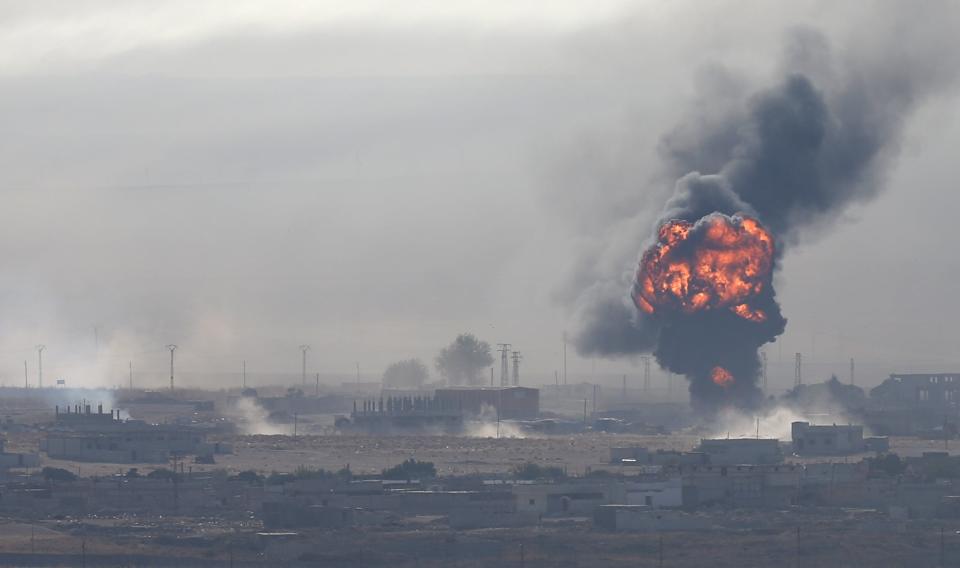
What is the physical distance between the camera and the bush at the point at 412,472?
18762cm

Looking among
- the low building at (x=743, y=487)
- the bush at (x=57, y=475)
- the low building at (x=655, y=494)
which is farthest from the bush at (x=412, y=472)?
the bush at (x=57, y=475)

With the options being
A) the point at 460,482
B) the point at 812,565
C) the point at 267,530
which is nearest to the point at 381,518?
the point at 267,530

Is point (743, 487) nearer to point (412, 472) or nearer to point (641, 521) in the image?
point (641, 521)

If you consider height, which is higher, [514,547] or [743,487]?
[743,487]

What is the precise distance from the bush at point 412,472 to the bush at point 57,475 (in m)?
26.9

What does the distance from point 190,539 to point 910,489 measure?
181 feet

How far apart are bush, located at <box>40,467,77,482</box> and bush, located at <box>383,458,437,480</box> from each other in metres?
26.9

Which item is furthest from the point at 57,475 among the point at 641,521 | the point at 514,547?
the point at 514,547

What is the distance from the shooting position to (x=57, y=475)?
638ft

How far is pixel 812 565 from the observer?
13750cm

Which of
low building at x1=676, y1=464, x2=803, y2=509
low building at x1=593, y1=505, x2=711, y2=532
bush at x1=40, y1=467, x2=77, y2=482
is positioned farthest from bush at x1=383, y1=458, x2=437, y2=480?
low building at x1=593, y1=505, x2=711, y2=532

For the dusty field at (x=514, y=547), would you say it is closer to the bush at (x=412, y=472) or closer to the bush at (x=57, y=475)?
the bush at (x=412, y=472)

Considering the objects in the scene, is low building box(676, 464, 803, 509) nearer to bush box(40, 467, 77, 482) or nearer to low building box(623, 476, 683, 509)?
low building box(623, 476, 683, 509)

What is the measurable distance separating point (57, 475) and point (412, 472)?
102ft
